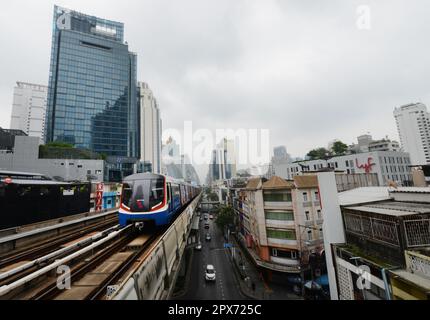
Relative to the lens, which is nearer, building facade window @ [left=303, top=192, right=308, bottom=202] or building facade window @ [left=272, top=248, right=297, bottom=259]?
building facade window @ [left=272, top=248, right=297, bottom=259]

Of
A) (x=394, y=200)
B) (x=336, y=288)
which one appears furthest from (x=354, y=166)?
(x=336, y=288)

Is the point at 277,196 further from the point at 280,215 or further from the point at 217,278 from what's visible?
the point at 217,278

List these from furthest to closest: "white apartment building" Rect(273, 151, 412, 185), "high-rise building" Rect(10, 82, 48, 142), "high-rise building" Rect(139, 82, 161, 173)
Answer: "high-rise building" Rect(139, 82, 161, 173), "high-rise building" Rect(10, 82, 48, 142), "white apartment building" Rect(273, 151, 412, 185)

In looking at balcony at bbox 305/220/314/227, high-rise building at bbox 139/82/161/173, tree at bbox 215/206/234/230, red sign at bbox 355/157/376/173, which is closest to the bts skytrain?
balcony at bbox 305/220/314/227

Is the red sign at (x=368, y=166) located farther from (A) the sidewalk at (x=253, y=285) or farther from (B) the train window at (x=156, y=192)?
(B) the train window at (x=156, y=192)

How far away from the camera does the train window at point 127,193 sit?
8409 mm

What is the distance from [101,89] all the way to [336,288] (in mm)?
76785

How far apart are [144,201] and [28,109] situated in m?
125

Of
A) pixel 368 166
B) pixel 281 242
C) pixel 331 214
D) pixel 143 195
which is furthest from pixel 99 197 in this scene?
pixel 368 166

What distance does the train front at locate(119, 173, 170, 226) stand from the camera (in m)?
8.09

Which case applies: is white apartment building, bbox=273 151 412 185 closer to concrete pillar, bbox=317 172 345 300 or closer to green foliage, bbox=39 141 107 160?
concrete pillar, bbox=317 172 345 300

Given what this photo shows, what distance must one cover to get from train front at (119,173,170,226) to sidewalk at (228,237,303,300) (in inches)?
495

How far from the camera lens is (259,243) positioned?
19.0m
